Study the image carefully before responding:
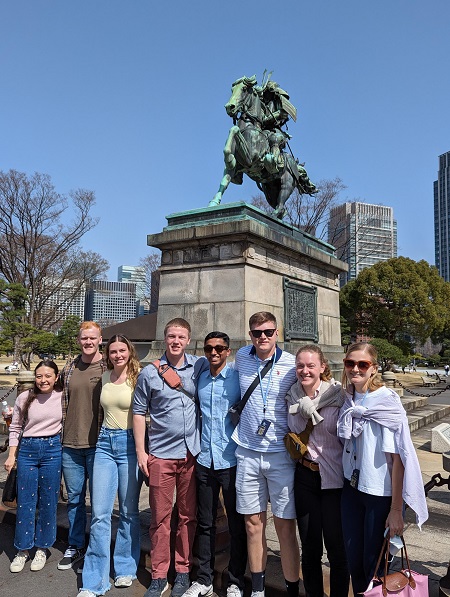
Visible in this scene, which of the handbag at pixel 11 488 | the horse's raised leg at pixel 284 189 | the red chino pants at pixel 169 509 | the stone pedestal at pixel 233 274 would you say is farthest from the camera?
the horse's raised leg at pixel 284 189

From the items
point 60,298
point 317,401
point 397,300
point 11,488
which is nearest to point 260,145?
point 317,401

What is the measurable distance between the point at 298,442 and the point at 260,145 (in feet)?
24.1

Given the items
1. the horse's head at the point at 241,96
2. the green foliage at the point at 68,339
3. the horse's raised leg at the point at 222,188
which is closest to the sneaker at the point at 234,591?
the horse's raised leg at the point at 222,188

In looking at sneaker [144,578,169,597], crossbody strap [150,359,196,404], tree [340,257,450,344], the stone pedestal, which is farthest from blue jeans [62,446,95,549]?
tree [340,257,450,344]

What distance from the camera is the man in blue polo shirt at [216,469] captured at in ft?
10.2

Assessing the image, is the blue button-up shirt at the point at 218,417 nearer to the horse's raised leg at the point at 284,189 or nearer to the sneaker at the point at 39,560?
the sneaker at the point at 39,560

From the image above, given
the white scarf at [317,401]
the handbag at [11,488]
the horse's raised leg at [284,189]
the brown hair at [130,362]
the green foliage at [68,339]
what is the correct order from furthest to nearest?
the green foliage at [68,339] → the horse's raised leg at [284,189] → the handbag at [11,488] → the brown hair at [130,362] → the white scarf at [317,401]

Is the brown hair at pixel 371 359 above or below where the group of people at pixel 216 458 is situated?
above

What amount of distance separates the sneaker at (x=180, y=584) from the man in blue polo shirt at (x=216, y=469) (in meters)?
0.07

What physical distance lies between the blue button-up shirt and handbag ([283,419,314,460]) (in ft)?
1.55

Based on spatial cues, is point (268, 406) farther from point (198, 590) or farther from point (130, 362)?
point (198, 590)

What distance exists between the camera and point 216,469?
3.13 m

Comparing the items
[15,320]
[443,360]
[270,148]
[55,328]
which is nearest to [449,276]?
[443,360]

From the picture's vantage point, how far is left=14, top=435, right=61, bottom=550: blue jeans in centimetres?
375
